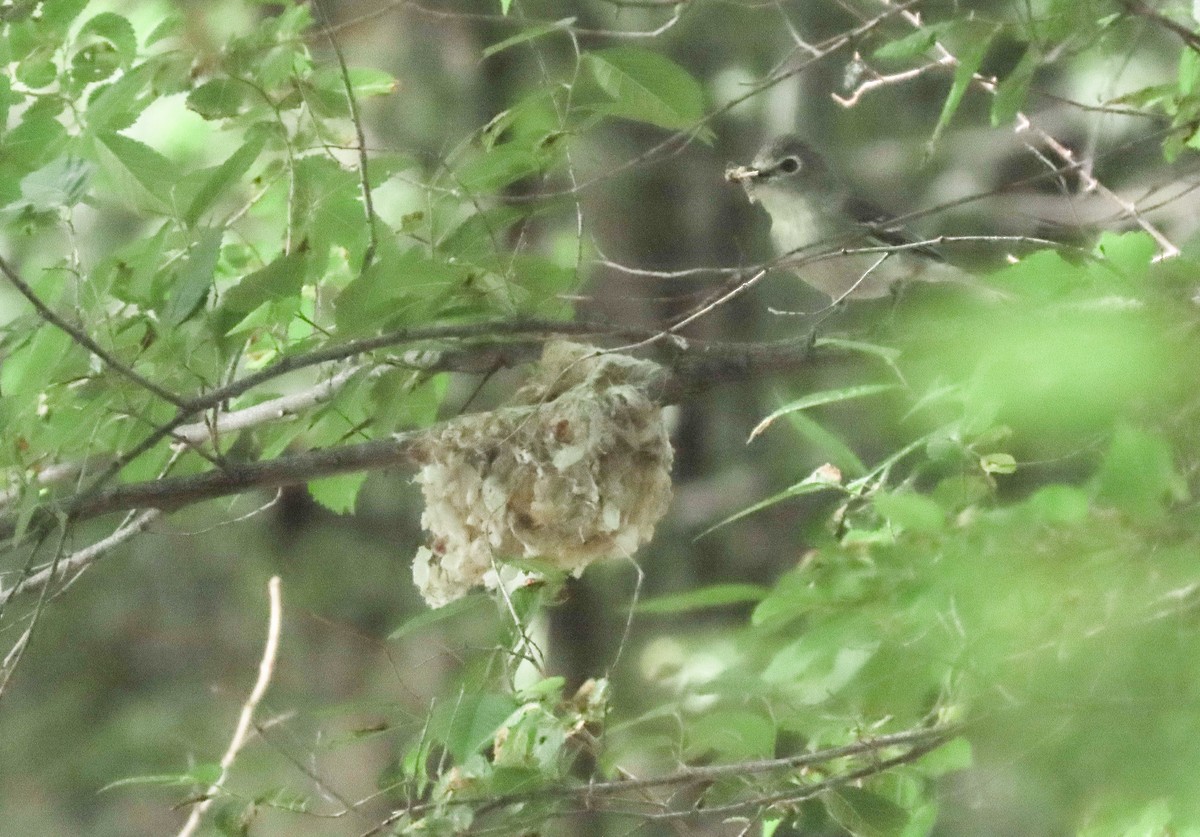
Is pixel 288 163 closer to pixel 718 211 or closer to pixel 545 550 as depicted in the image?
pixel 545 550

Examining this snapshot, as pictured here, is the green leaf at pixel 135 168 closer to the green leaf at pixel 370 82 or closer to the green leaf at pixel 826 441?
the green leaf at pixel 370 82

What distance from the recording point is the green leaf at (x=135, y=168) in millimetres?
1794

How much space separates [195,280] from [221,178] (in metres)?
0.13

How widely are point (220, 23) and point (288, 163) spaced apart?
2.22ft

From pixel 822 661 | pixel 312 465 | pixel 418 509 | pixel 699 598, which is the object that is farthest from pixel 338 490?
pixel 418 509

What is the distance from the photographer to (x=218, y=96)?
1880 millimetres

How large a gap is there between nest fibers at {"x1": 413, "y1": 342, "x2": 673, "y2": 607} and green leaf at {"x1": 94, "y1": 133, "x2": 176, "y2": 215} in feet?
1.78

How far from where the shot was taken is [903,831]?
1.61 m

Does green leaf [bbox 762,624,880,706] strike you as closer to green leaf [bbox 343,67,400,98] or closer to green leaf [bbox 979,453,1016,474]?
green leaf [bbox 979,453,1016,474]

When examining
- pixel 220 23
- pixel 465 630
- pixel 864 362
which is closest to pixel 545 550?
pixel 864 362

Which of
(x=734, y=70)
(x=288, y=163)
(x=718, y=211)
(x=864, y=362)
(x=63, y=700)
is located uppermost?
(x=288, y=163)

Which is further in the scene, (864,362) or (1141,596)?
(864,362)

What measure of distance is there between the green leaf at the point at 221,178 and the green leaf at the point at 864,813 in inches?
40.5

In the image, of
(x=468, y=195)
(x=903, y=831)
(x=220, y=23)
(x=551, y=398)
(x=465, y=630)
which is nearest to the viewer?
(x=903, y=831)
